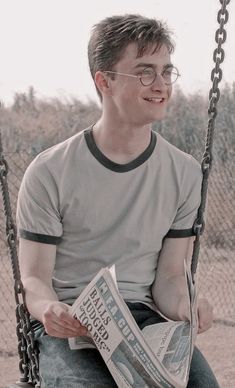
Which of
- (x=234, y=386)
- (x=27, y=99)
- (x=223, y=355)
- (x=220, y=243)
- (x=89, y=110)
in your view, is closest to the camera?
(x=234, y=386)

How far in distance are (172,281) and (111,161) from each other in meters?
0.41

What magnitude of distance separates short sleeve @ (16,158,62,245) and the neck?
20 centimetres

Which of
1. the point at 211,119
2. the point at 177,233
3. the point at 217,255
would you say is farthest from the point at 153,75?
the point at 217,255

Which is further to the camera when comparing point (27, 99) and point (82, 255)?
point (27, 99)

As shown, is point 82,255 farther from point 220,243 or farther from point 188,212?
point 220,243

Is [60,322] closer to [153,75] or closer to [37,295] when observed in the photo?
[37,295]

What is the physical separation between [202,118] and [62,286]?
10.2 meters

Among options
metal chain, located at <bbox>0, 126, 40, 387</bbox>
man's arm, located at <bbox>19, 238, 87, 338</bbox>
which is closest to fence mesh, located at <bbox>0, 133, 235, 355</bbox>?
metal chain, located at <bbox>0, 126, 40, 387</bbox>

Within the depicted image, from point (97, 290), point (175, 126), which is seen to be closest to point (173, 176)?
point (97, 290)

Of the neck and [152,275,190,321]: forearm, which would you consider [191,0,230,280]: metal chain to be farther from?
the neck

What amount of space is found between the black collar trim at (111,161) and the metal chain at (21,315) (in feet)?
0.89

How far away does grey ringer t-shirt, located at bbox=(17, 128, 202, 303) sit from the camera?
3.04 meters

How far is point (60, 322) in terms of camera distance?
274cm

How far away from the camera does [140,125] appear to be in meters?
3.07
